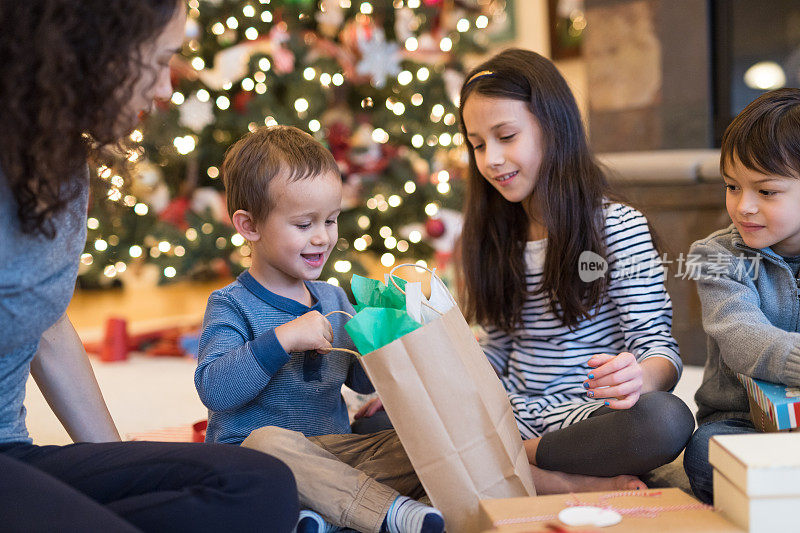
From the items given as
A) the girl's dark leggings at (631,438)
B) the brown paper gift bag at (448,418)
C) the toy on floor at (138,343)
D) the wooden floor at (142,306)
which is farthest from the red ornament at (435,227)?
the brown paper gift bag at (448,418)

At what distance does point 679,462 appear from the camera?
143 centimetres

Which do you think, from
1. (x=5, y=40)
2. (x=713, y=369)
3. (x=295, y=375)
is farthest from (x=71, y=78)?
(x=713, y=369)

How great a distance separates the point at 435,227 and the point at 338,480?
5.62 feet

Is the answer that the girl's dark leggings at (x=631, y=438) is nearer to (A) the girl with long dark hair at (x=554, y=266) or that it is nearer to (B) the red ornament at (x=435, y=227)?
(A) the girl with long dark hair at (x=554, y=266)

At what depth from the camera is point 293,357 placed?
1.27 meters

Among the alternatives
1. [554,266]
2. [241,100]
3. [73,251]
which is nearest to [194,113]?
[241,100]

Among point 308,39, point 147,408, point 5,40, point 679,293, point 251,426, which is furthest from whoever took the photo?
point 308,39

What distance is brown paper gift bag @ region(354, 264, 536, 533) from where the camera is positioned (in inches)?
40.1

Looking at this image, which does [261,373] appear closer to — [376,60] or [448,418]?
[448,418]

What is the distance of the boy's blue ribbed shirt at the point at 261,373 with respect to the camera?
1.14 meters

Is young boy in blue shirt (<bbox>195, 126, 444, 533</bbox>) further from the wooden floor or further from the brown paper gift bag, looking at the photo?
the wooden floor

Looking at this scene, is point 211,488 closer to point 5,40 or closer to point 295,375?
point 295,375

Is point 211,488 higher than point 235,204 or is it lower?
lower

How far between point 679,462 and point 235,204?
0.93 m
